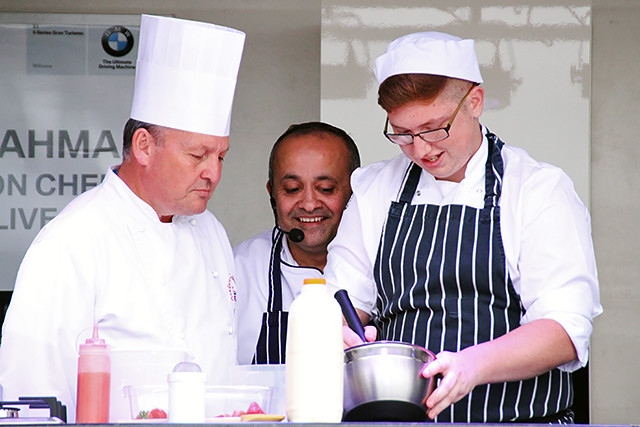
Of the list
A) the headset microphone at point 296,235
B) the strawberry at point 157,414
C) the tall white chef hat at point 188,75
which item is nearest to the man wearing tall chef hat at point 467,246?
the tall white chef hat at point 188,75

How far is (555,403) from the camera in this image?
96.5 inches

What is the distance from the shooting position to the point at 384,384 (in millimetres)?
1935

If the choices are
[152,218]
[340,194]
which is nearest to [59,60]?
[340,194]

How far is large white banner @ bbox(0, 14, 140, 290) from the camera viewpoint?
4188 millimetres

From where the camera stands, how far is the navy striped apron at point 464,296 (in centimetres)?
243

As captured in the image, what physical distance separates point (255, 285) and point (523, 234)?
984 millimetres

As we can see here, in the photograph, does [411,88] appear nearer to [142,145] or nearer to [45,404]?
[142,145]

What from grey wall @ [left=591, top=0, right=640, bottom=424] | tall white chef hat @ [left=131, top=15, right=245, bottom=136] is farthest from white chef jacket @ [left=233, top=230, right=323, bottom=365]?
grey wall @ [left=591, top=0, right=640, bottom=424]

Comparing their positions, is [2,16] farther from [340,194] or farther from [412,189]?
[412,189]

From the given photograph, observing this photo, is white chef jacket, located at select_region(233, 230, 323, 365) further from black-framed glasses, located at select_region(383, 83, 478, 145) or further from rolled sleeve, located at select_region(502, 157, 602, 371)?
rolled sleeve, located at select_region(502, 157, 602, 371)

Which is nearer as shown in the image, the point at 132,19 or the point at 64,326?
the point at 64,326

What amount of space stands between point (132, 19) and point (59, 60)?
11.8 inches

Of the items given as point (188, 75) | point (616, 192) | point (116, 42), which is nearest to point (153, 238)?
point (188, 75)

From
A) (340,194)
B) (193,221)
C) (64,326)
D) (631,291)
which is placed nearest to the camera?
(64,326)
